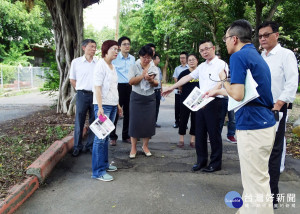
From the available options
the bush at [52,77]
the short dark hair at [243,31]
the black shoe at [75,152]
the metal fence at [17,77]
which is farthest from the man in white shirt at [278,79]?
the metal fence at [17,77]

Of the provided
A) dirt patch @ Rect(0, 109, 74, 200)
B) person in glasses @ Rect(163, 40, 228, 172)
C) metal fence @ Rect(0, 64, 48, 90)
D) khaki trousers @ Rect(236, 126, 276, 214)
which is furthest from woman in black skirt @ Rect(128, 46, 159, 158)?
metal fence @ Rect(0, 64, 48, 90)

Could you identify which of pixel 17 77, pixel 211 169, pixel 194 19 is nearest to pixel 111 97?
pixel 211 169

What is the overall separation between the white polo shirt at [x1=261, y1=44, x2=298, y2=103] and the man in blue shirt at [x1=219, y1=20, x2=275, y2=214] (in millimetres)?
819

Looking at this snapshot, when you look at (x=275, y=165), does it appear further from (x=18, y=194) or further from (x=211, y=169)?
(x=18, y=194)

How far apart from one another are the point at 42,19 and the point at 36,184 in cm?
2330

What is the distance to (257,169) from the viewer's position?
90.8 inches

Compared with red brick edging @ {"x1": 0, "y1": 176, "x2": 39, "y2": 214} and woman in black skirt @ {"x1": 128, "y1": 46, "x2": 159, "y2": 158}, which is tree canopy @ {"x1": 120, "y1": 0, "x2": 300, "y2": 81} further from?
red brick edging @ {"x1": 0, "y1": 176, "x2": 39, "y2": 214}

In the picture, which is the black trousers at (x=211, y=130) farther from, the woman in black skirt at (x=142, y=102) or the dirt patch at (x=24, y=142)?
the dirt patch at (x=24, y=142)

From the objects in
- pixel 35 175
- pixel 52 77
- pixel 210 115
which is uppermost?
pixel 52 77

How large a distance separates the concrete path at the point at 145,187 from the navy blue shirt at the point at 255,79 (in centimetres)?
116

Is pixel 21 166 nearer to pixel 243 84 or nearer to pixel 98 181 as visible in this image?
pixel 98 181

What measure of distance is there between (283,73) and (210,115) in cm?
118

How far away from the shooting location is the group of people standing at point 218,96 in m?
2.32

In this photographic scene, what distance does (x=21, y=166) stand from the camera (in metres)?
3.72
